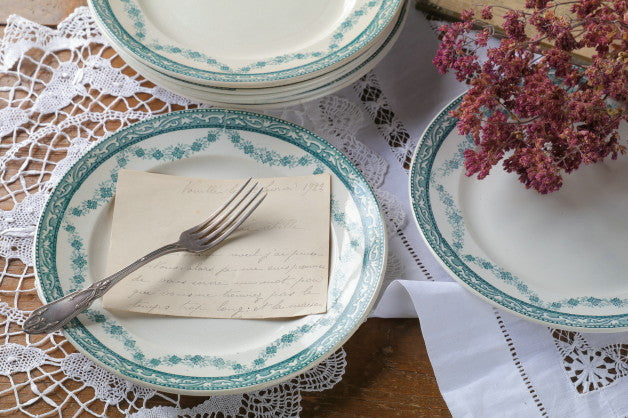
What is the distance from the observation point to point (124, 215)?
2.79 feet

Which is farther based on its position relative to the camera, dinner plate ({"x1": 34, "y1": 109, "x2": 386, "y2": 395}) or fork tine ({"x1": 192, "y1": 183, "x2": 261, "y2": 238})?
fork tine ({"x1": 192, "y1": 183, "x2": 261, "y2": 238})

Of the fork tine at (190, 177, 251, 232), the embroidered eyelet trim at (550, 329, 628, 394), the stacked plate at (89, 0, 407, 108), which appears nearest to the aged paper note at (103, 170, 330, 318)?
the fork tine at (190, 177, 251, 232)

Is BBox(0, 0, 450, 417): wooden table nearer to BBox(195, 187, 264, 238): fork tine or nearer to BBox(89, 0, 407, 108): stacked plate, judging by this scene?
BBox(195, 187, 264, 238): fork tine

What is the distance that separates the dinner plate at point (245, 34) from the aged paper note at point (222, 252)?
140 mm

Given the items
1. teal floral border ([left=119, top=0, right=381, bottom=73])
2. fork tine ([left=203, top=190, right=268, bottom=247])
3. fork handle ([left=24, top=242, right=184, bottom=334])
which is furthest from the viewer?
teal floral border ([left=119, top=0, right=381, bottom=73])

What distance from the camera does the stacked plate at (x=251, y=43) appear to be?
897mm

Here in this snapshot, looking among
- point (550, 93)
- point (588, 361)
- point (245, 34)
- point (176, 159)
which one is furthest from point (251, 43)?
point (588, 361)

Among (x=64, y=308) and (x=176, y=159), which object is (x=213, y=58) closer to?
(x=176, y=159)

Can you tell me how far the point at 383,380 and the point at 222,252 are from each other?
24 cm

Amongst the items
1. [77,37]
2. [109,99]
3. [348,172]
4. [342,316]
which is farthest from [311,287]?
[77,37]

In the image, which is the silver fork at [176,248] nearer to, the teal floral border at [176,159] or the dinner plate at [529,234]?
the teal floral border at [176,159]

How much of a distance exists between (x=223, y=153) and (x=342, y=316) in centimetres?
28

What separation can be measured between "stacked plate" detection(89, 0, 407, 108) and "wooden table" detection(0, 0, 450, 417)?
1.02 ft

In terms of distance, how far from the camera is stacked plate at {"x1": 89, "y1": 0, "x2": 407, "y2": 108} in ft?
2.94
